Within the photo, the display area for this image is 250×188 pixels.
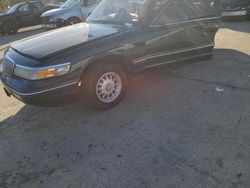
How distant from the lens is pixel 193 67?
5469 millimetres

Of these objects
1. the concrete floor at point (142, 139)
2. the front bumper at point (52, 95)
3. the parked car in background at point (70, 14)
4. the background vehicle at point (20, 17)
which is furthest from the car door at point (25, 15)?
the front bumper at point (52, 95)

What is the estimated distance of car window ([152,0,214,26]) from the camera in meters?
4.27

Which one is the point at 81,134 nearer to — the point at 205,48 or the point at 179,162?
the point at 179,162

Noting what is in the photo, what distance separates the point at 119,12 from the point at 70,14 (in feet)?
23.1

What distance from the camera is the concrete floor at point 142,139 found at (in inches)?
104

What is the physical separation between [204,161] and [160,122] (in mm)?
922

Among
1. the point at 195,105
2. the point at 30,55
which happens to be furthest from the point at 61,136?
the point at 195,105

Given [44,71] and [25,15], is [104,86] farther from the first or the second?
[25,15]

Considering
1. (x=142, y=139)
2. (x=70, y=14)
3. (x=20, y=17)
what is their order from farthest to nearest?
(x=20, y=17)
(x=70, y=14)
(x=142, y=139)

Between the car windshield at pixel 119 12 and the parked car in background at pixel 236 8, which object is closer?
the car windshield at pixel 119 12

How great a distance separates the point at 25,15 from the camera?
14195 mm

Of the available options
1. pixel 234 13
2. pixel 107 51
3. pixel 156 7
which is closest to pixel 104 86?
pixel 107 51

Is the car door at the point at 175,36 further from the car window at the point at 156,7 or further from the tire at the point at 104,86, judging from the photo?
the tire at the point at 104,86

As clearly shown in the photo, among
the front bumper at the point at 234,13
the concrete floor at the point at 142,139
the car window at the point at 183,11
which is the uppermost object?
the car window at the point at 183,11
